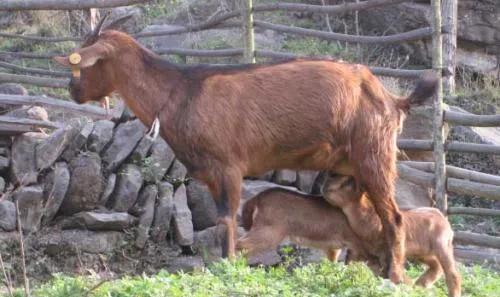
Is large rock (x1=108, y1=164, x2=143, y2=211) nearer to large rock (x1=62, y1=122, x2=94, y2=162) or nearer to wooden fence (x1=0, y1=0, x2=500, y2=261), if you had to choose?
large rock (x1=62, y1=122, x2=94, y2=162)

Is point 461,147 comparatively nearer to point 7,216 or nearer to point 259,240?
point 259,240

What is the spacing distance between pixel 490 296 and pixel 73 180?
3.76 metres

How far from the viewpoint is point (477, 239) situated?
9359 mm

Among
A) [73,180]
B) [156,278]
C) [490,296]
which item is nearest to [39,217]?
[73,180]

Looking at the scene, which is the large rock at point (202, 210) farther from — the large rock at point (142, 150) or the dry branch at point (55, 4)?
the dry branch at point (55, 4)

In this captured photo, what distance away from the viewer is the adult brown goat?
731 cm

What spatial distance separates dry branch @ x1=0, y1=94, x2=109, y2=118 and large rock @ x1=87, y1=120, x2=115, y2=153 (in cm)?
32

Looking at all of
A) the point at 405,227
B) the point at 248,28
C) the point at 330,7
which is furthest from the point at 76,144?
the point at 405,227

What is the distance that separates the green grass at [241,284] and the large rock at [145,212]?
2534mm

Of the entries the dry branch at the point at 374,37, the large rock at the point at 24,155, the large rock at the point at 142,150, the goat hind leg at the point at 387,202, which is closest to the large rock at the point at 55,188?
the large rock at the point at 24,155

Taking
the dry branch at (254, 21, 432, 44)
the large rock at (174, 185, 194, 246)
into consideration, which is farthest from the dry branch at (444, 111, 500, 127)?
the large rock at (174, 185, 194, 246)

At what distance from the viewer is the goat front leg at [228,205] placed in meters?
7.25

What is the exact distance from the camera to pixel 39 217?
8625mm

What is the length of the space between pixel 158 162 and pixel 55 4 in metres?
1.68
